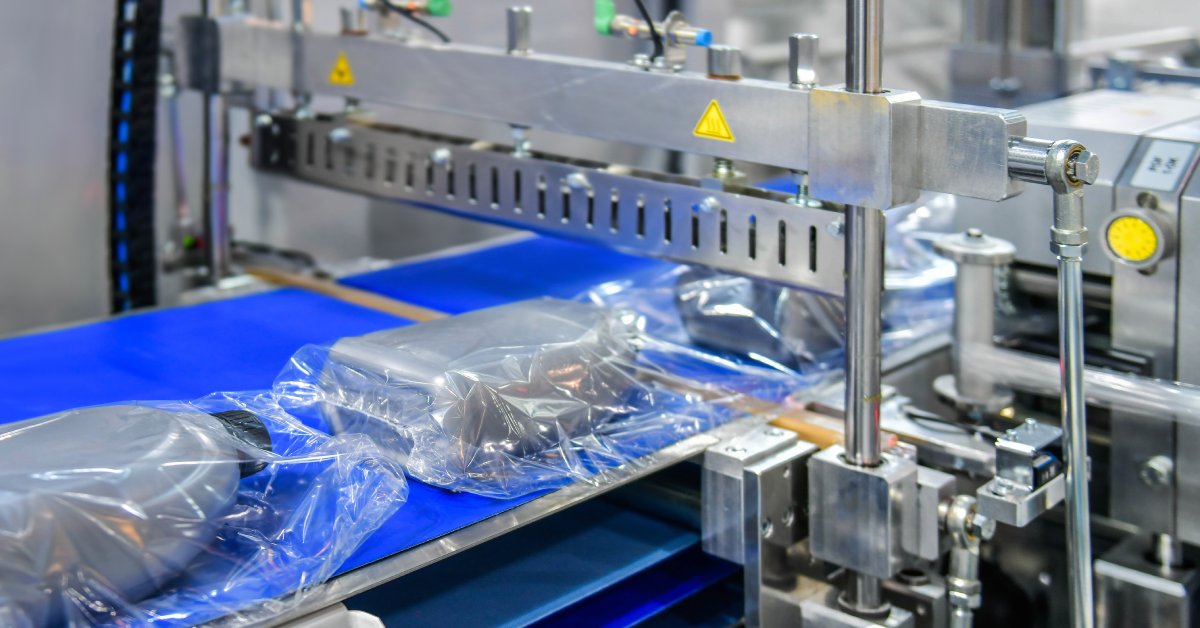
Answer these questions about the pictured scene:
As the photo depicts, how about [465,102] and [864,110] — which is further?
[465,102]

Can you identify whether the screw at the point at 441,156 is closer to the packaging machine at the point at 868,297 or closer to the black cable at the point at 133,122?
the packaging machine at the point at 868,297

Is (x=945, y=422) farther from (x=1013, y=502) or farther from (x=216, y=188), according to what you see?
(x=216, y=188)

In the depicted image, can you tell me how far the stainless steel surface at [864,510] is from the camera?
110 cm

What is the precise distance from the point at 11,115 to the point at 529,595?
1214 mm

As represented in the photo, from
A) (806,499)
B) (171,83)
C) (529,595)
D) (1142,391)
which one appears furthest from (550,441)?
(171,83)

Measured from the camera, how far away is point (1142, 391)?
1.18 metres

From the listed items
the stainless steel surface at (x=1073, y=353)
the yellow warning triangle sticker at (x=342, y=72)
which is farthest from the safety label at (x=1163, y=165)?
the yellow warning triangle sticker at (x=342, y=72)

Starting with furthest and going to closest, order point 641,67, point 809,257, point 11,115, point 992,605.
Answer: point 11,115 < point 992,605 < point 641,67 < point 809,257

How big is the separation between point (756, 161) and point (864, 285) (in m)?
0.18

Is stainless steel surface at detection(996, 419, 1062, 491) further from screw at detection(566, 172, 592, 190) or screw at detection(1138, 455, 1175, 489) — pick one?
screw at detection(566, 172, 592, 190)

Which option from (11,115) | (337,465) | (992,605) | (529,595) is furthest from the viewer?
(11,115)

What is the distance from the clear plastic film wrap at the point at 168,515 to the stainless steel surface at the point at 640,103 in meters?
0.45

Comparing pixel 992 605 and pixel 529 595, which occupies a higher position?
pixel 529 595

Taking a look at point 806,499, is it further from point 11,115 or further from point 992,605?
point 11,115
